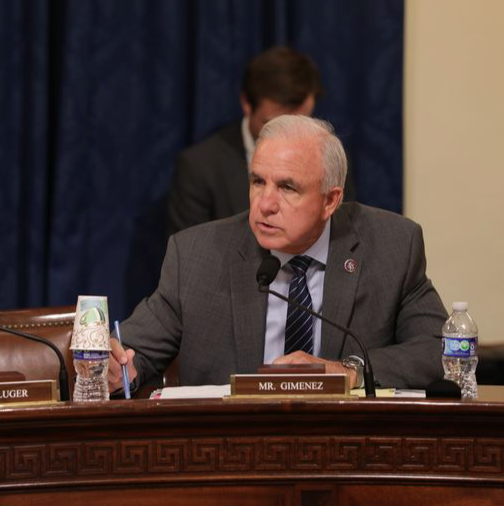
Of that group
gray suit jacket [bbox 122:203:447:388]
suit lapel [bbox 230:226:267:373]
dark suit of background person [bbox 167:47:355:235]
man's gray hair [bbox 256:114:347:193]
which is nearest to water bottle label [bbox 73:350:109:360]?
gray suit jacket [bbox 122:203:447:388]

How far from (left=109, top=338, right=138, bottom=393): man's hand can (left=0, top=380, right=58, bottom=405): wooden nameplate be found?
0.44m

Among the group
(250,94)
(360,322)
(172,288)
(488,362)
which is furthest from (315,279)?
(250,94)

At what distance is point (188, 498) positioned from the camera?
230cm

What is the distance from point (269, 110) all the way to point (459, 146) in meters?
1.00

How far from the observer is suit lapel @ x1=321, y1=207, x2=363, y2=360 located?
319cm

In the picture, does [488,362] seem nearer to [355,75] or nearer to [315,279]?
[315,279]

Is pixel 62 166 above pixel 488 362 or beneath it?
above

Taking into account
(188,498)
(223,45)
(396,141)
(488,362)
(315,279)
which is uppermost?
(223,45)

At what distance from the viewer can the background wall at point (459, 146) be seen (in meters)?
5.10

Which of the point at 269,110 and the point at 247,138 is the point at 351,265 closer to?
the point at 269,110

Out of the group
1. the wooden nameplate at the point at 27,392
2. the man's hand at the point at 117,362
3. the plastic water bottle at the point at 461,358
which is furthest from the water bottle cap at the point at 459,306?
the wooden nameplate at the point at 27,392

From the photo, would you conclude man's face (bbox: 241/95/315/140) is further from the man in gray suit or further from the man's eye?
the man's eye

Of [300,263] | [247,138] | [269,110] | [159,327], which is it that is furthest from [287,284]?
[247,138]

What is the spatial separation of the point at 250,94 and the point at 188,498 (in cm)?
261
